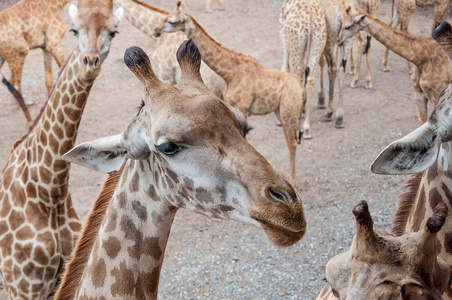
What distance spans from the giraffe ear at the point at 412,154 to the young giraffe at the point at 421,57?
5.04 m

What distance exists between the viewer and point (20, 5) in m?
10.9

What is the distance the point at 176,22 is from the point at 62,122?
4405 millimetres

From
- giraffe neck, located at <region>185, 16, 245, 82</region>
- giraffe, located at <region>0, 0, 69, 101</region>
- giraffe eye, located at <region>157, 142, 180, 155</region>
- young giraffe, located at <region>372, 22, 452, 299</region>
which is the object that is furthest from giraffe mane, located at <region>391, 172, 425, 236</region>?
giraffe, located at <region>0, 0, 69, 101</region>

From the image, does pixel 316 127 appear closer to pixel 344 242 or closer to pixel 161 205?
pixel 344 242

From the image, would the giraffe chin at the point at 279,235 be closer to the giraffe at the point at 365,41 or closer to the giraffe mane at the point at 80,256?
the giraffe mane at the point at 80,256

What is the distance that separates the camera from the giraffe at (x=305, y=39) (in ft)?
31.9

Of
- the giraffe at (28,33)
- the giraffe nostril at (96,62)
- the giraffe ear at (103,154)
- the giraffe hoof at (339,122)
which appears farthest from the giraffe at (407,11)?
the giraffe ear at (103,154)

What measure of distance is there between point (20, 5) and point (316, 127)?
240 inches

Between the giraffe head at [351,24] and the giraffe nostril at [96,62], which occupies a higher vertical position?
the giraffe nostril at [96,62]

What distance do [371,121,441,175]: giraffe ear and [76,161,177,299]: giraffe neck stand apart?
126cm

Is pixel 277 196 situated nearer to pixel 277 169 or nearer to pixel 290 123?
pixel 290 123

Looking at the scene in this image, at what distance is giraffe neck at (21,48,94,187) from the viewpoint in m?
4.33

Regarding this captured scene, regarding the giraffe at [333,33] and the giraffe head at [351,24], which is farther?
the giraffe at [333,33]

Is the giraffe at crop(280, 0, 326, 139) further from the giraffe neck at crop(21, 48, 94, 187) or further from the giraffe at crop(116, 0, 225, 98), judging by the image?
the giraffe neck at crop(21, 48, 94, 187)
